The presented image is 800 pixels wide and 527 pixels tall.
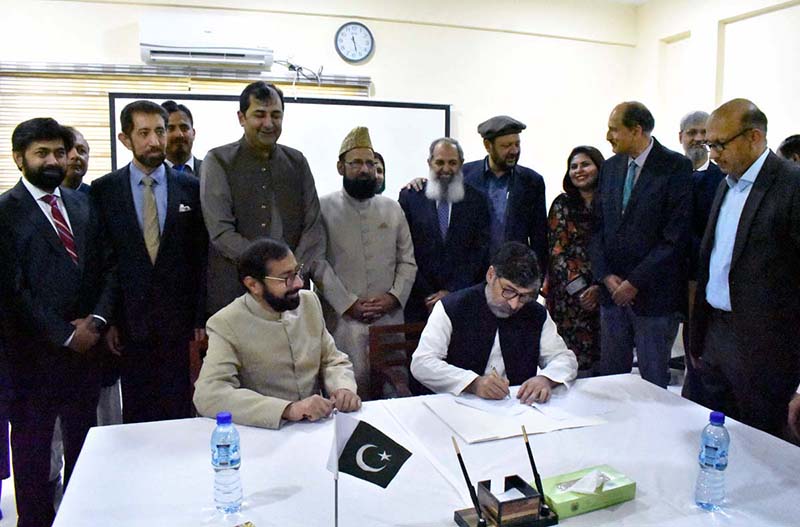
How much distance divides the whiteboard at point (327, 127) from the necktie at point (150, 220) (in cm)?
245

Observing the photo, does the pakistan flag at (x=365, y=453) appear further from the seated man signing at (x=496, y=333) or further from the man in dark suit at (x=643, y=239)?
the man in dark suit at (x=643, y=239)

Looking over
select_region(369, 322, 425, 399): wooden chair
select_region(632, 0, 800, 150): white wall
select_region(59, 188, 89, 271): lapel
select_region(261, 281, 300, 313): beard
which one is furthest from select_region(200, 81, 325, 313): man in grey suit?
select_region(632, 0, 800, 150): white wall

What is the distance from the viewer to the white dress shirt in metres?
2.22

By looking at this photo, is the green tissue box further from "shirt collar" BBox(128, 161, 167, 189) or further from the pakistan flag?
"shirt collar" BBox(128, 161, 167, 189)

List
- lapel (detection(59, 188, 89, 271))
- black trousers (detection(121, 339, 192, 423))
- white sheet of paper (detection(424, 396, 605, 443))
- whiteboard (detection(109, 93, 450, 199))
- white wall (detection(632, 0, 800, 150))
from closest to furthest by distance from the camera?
white sheet of paper (detection(424, 396, 605, 443))
lapel (detection(59, 188, 89, 271))
black trousers (detection(121, 339, 192, 423))
white wall (detection(632, 0, 800, 150))
whiteboard (detection(109, 93, 450, 199))

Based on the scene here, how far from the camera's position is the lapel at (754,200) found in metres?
2.34

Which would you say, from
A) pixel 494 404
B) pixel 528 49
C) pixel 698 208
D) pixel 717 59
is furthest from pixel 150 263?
pixel 717 59

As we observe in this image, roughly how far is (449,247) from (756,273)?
1.39 metres

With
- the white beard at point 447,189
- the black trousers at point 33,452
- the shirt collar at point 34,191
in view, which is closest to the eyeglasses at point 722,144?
the white beard at point 447,189

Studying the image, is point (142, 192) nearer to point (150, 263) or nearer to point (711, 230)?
point (150, 263)

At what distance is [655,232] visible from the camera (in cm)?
301

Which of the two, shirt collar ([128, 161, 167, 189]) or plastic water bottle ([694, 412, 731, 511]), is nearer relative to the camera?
plastic water bottle ([694, 412, 731, 511])

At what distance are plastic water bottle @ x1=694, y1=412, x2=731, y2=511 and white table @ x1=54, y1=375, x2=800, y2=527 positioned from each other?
0.03 m

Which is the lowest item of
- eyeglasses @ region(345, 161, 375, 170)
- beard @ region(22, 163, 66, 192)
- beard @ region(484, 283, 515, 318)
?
beard @ region(484, 283, 515, 318)
